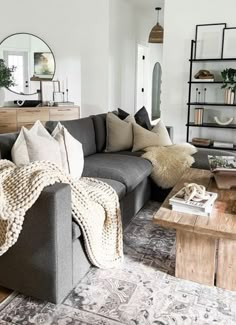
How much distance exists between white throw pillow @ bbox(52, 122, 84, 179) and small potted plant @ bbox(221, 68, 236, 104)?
298cm

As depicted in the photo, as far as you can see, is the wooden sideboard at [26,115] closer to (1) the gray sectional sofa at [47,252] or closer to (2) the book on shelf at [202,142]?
(2) the book on shelf at [202,142]

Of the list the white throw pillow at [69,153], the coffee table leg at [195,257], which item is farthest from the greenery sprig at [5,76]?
the coffee table leg at [195,257]

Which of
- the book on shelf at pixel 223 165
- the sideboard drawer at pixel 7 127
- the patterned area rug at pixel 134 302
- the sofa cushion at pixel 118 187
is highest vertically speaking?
the sideboard drawer at pixel 7 127

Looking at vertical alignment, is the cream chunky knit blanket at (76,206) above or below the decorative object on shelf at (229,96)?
below

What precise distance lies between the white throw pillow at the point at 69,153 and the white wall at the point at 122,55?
3.83 meters

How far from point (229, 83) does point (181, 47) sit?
92 cm

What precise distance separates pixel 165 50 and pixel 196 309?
408 cm

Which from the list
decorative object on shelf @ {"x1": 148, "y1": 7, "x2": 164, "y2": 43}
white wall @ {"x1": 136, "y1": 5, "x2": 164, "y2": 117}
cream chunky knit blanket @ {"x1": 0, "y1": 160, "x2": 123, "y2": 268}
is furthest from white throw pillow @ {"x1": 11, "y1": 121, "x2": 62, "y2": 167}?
white wall @ {"x1": 136, "y1": 5, "x2": 164, "y2": 117}

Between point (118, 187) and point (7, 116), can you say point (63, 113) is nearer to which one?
point (7, 116)

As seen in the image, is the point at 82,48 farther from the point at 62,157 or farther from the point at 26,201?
the point at 26,201

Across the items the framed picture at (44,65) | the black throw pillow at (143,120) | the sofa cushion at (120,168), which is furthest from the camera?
the framed picture at (44,65)

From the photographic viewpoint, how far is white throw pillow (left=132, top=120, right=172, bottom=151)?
138 inches

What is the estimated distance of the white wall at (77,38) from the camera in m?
5.60

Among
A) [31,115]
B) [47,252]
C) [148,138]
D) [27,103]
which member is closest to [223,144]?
[148,138]
